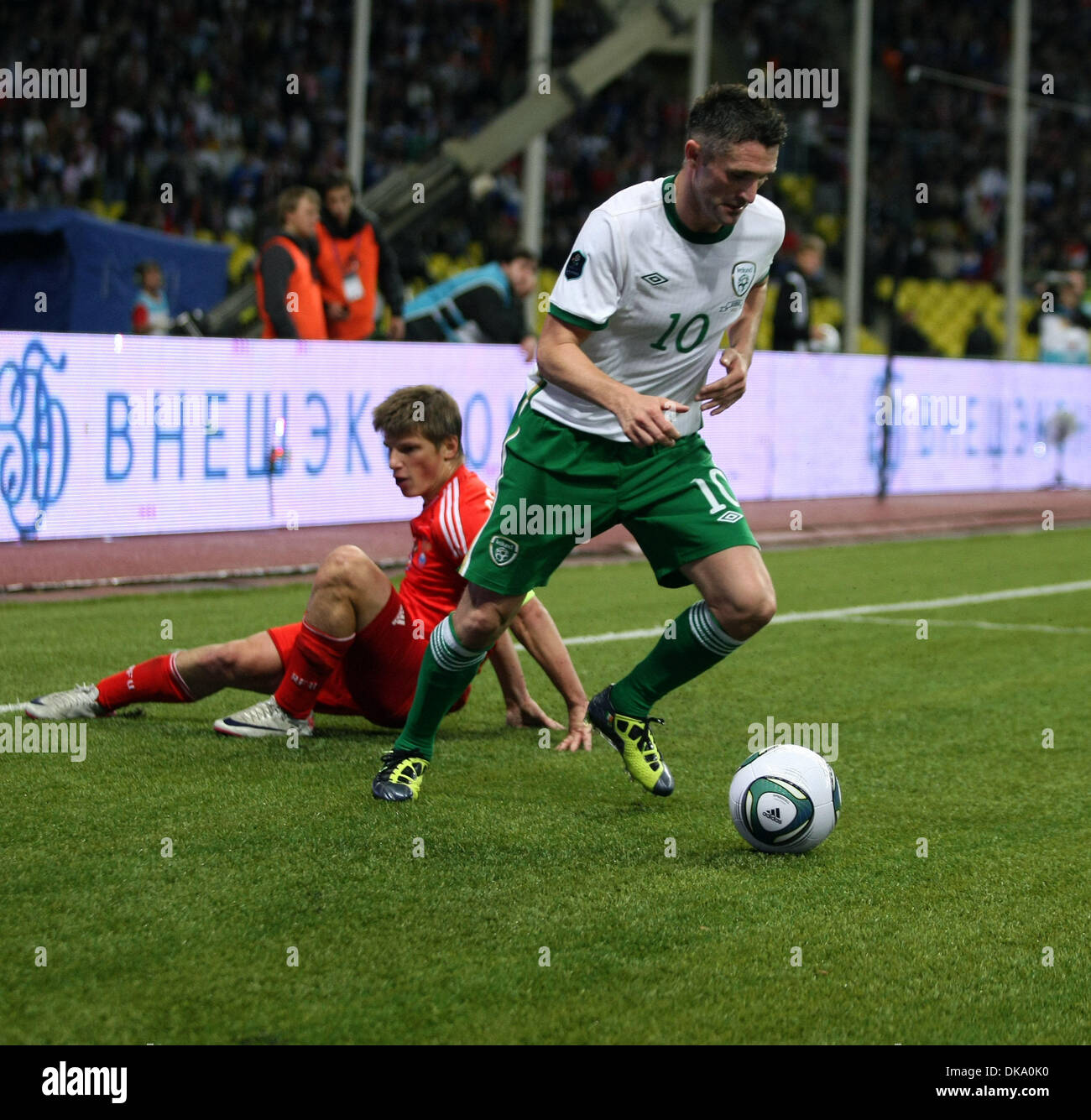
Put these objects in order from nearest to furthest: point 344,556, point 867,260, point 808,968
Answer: point 808,968, point 344,556, point 867,260

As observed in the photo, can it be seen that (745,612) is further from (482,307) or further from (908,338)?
(908,338)

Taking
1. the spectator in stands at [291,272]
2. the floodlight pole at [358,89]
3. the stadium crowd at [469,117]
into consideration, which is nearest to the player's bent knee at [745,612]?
the spectator in stands at [291,272]

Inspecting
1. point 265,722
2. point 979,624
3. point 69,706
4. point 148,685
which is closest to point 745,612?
point 265,722

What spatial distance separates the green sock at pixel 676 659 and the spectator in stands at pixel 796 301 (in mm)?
10507

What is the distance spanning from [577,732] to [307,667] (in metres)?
0.93

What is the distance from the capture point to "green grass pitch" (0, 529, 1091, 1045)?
10.4ft

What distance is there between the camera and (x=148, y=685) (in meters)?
5.52

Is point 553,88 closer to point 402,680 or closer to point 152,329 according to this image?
point 152,329

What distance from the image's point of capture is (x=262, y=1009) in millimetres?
3107

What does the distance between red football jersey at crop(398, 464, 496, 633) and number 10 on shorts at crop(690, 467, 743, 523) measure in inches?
26.8

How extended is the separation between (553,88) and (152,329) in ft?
18.5

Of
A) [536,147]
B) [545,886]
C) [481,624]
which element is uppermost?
[536,147]

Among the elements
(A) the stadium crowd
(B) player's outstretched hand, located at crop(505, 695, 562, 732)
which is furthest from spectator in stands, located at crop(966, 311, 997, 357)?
(B) player's outstretched hand, located at crop(505, 695, 562, 732)
